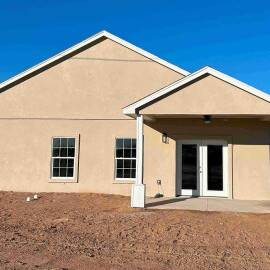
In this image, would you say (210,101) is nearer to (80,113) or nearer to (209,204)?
(209,204)

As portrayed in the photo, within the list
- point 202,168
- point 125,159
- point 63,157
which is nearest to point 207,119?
point 202,168

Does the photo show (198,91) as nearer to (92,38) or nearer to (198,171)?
(198,171)

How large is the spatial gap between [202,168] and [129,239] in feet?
25.6

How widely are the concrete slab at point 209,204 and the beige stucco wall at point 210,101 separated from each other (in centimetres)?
317

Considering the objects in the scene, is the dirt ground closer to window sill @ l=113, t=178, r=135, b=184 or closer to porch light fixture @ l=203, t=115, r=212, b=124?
window sill @ l=113, t=178, r=135, b=184

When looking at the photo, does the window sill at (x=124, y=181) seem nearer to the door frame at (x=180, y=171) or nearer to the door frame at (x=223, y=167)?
the door frame at (x=180, y=171)

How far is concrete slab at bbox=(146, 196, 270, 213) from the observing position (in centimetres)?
1280

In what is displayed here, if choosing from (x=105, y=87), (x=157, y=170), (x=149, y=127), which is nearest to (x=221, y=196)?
(x=157, y=170)

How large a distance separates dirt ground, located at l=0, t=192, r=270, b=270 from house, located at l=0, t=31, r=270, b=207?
386 centimetres

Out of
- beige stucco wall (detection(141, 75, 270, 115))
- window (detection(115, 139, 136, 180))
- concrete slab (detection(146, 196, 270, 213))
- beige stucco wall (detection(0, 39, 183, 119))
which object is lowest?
concrete slab (detection(146, 196, 270, 213))

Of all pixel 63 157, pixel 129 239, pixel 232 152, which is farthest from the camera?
pixel 63 157

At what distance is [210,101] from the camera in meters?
13.0

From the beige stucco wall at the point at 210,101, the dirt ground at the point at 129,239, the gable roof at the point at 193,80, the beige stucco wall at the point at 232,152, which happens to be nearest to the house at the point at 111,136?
the beige stucco wall at the point at 232,152

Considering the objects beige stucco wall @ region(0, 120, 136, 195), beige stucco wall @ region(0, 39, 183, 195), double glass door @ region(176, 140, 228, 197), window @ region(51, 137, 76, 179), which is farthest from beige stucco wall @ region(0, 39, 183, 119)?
double glass door @ region(176, 140, 228, 197)
